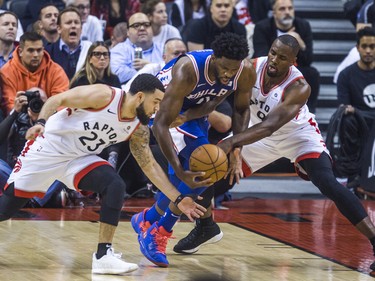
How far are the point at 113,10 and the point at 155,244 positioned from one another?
17.3ft

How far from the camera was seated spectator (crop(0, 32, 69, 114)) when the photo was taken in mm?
9094

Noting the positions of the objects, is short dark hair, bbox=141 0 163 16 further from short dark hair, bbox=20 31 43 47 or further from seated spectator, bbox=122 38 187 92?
short dark hair, bbox=20 31 43 47

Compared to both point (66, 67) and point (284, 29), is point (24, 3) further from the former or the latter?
point (284, 29)

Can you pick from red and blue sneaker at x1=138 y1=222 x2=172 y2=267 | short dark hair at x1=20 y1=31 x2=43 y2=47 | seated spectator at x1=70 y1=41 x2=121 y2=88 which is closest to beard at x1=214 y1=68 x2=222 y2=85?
red and blue sneaker at x1=138 y1=222 x2=172 y2=267

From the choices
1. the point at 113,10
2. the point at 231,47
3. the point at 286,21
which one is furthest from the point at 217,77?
the point at 113,10

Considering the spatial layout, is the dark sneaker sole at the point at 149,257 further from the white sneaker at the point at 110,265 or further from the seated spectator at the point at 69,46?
the seated spectator at the point at 69,46

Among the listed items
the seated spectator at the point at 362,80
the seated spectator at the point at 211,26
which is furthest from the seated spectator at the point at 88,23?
the seated spectator at the point at 362,80

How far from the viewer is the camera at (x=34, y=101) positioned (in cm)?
814

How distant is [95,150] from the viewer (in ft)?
20.8

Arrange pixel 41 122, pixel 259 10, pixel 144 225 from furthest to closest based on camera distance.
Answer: pixel 259 10 < pixel 144 225 < pixel 41 122

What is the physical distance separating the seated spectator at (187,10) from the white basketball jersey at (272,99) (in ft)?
14.2

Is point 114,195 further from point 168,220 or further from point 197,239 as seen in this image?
point 197,239

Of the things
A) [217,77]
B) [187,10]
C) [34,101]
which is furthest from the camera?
[187,10]

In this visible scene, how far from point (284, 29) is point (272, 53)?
4.16 metres
